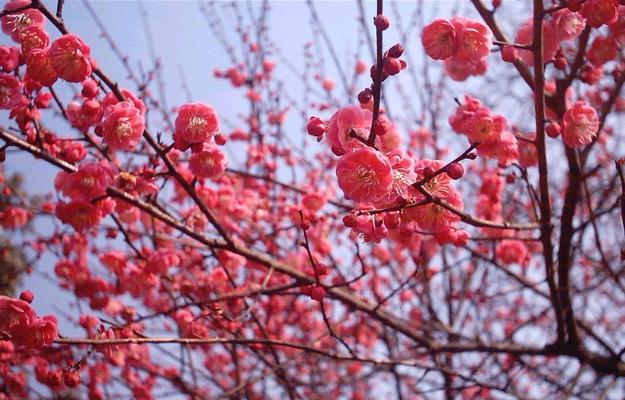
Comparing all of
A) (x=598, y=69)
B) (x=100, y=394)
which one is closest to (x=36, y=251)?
(x=100, y=394)

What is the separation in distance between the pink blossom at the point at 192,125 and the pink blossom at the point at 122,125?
161mm

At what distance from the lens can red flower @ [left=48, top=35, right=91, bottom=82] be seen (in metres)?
2.04

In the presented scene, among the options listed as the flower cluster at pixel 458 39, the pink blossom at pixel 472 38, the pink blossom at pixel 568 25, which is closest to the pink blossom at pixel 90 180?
the flower cluster at pixel 458 39

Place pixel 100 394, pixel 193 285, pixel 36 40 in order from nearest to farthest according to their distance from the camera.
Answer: pixel 36 40, pixel 193 285, pixel 100 394

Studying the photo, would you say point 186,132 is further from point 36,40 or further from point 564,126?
point 564,126

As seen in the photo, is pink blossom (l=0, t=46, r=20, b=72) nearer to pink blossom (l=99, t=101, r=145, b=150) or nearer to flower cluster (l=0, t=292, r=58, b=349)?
pink blossom (l=99, t=101, r=145, b=150)

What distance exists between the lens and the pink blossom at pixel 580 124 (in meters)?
2.27

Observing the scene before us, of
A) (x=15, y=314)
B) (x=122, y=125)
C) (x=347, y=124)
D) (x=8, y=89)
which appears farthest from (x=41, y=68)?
(x=347, y=124)

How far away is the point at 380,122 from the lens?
1521 millimetres

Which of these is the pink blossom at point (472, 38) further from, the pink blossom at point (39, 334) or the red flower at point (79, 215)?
the pink blossom at point (39, 334)

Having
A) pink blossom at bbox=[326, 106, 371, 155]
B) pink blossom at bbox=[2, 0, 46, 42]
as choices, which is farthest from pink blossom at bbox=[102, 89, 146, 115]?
pink blossom at bbox=[326, 106, 371, 155]

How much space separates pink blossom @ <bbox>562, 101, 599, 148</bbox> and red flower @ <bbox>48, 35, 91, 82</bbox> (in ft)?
6.84

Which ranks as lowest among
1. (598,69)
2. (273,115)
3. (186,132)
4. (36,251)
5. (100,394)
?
(100,394)

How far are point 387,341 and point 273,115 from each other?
8.57 ft
